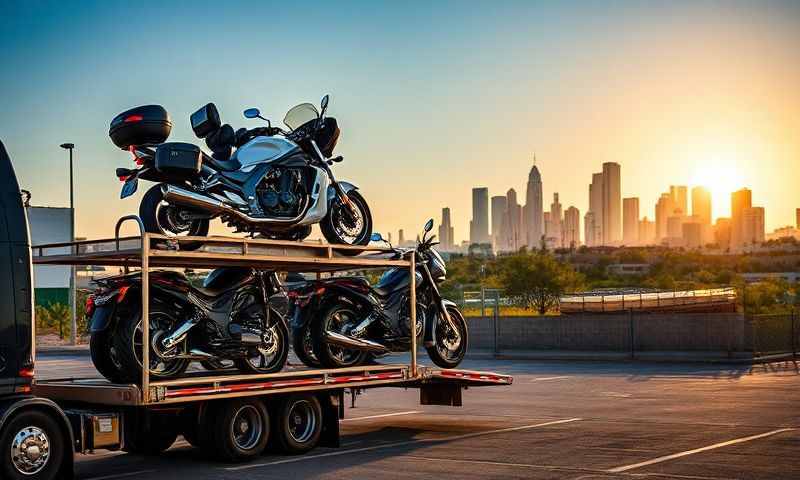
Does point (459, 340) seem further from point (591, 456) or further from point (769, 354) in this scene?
point (769, 354)

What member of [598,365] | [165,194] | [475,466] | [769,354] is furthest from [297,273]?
[769,354]

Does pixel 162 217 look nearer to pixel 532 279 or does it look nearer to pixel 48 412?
pixel 48 412

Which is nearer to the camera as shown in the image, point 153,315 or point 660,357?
point 153,315

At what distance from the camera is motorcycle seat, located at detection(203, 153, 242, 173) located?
13.7m

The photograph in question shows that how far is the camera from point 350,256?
14594 millimetres

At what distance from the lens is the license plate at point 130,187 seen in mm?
12781

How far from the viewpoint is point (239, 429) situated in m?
12.8

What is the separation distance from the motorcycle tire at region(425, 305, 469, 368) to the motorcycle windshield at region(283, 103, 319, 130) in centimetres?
353

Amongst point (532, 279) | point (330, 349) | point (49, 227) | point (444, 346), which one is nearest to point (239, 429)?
point (330, 349)

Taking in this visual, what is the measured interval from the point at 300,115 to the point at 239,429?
476 cm

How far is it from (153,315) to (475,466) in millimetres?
4081

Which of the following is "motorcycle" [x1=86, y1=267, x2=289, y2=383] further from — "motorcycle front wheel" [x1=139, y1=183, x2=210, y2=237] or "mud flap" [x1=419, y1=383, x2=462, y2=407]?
"mud flap" [x1=419, y1=383, x2=462, y2=407]

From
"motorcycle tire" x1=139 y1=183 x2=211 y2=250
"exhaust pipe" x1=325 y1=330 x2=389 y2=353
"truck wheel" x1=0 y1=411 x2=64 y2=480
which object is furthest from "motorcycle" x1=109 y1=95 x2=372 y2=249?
"truck wheel" x1=0 y1=411 x2=64 y2=480

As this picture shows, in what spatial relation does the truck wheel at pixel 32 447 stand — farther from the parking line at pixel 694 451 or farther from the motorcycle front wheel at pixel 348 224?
the parking line at pixel 694 451
